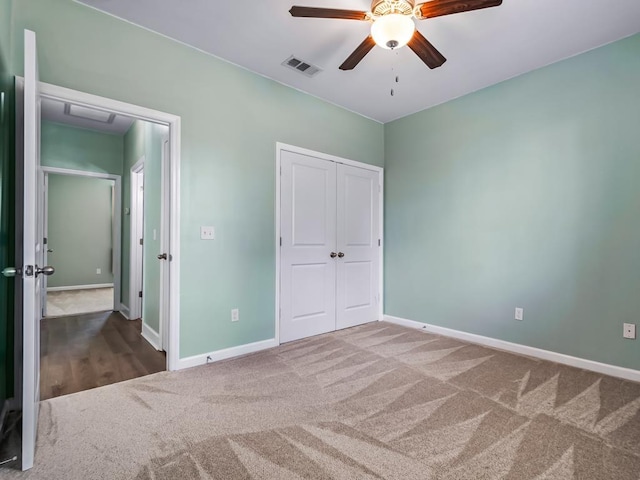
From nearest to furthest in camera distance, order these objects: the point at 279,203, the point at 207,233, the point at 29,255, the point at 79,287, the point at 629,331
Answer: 1. the point at 29,255
2. the point at 629,331
3. the point at 207,233
4. the point at 279,203
5. the point at 79,287

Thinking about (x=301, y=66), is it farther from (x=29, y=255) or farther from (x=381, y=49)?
(x=29, y=255)

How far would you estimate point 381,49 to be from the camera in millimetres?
2629

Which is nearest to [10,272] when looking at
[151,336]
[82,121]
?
[151,336]

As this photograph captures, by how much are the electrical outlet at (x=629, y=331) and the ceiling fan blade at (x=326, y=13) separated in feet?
9.83

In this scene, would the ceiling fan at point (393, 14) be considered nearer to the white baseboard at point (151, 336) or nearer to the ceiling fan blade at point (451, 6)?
the ceiling fan blade at point (451, 6)

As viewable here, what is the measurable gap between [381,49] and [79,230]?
7278 millimetres

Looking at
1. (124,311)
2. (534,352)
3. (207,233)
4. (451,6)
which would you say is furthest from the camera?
(124,311)

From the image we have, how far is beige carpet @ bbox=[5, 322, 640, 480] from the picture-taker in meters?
1.49

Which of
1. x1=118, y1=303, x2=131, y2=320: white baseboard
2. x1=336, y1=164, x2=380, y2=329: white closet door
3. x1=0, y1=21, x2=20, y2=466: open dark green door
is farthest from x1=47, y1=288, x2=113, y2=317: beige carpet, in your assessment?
x1=336, y1=164, x2=380, y2=329: white closet door

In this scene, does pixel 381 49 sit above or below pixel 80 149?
above

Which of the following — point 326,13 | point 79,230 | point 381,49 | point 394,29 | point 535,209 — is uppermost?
point 381,49

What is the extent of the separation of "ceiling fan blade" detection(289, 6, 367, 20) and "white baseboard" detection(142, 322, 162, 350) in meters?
3.05

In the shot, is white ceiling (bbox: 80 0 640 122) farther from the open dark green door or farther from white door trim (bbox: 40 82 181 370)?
the open dark green door

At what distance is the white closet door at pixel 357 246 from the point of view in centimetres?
384
